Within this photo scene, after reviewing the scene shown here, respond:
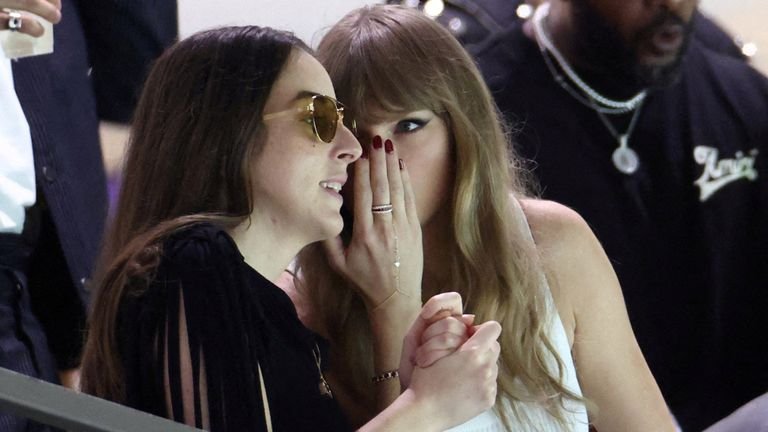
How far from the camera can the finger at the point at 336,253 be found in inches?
68.9

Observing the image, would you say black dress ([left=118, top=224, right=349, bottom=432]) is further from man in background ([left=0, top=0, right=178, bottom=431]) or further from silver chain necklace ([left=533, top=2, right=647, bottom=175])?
silver chain necklace ([left=533, top=2, right=647, bottom=175])

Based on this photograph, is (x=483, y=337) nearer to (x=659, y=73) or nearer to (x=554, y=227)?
(x=554, y=227)

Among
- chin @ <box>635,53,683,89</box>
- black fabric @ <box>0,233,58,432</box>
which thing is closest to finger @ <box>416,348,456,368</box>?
black fabric @ <box>0,233,58,432</box>

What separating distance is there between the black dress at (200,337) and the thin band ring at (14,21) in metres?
0.50

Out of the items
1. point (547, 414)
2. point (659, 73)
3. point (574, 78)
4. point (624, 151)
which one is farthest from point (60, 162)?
point (659, 73)

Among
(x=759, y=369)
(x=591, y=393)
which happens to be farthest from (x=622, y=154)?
(x=591, y=393)

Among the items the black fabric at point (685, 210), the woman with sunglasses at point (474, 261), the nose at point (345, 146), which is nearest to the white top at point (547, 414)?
the woman with sunglasses at point (474, 261)

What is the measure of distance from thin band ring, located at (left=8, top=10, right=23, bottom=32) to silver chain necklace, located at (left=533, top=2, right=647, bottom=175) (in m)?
1.20

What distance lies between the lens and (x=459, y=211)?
5.94 feet

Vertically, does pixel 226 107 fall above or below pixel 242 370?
above

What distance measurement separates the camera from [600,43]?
104 inches

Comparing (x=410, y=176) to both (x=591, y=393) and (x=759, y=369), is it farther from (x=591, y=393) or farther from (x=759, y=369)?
(x=759, y=369)

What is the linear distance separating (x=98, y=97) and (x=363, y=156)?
68 centimetres

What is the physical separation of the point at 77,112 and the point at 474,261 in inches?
28.3
